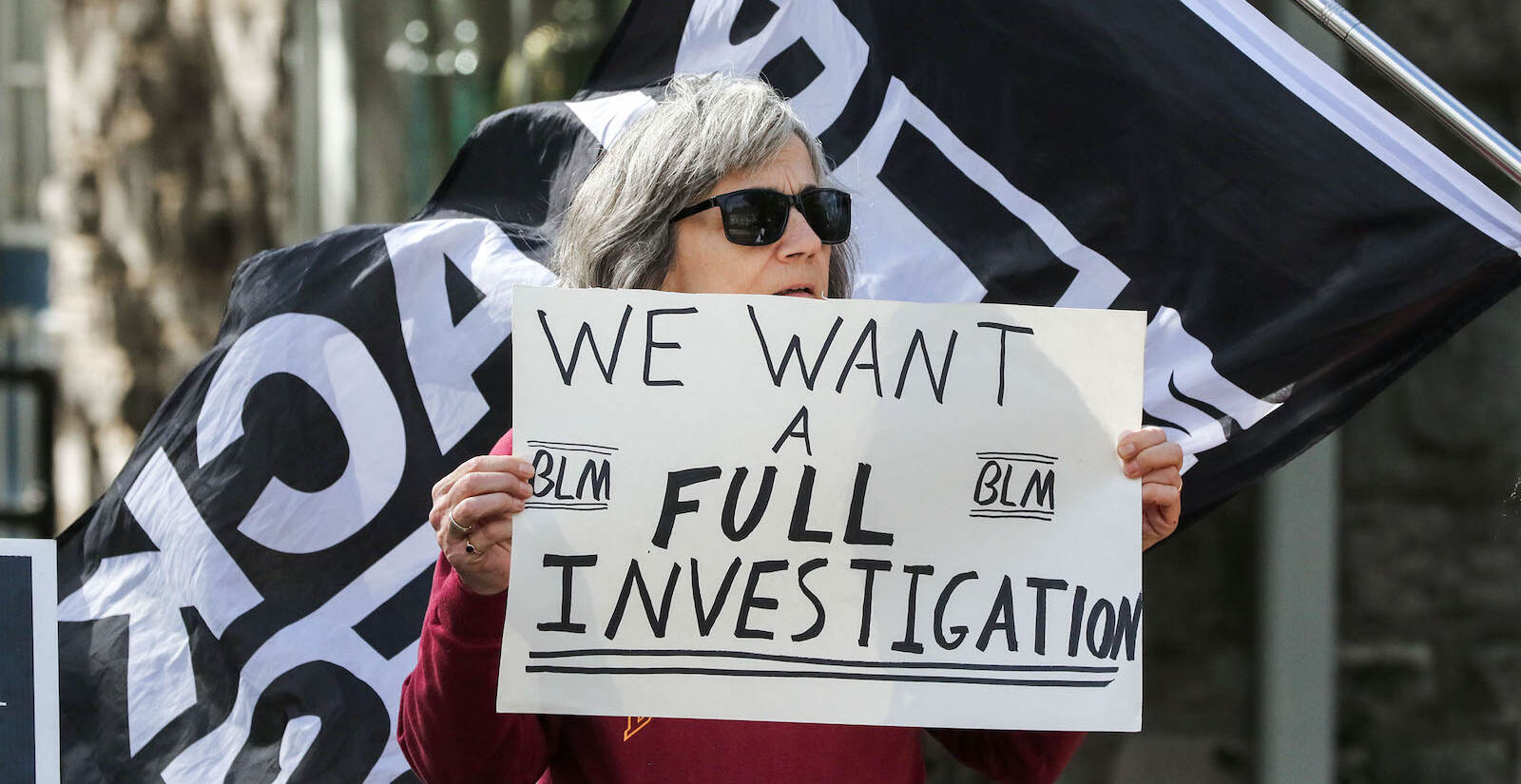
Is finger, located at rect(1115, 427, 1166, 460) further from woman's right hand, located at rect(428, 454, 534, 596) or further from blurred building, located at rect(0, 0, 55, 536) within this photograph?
blurred building, located at rect(0, 0, 55, 536)

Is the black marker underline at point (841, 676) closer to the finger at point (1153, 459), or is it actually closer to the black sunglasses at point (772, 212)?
the finger at point (1153, 459)

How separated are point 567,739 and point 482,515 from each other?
350mm

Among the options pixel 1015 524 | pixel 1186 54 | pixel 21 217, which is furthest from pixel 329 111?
pixel 1015 524

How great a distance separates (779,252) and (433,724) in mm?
690

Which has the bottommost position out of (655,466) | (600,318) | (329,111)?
(655,466)

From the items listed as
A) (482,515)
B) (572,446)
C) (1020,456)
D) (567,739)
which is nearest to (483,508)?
(482,515)

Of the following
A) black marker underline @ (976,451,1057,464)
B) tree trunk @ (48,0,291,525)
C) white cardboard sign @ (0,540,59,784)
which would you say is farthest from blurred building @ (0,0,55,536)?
black marker underline @ (976,451,1057,464)

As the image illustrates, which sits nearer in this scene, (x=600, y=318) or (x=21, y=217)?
(x=600, y=318)

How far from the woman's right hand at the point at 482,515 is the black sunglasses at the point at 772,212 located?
0.42m

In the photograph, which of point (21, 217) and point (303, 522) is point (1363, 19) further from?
point (21, 217)

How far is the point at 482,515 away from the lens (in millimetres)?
1665

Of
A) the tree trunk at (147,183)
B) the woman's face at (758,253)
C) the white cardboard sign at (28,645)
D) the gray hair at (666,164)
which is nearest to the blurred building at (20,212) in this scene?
the tree trunk at (147,183)

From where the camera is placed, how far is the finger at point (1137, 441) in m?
1.75

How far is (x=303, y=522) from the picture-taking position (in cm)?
264
